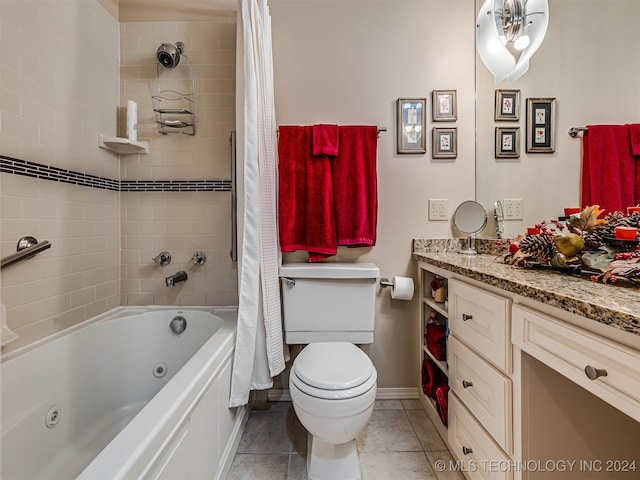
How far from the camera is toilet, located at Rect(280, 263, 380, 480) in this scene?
104 centimetres

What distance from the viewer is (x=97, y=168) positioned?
1.51 metres

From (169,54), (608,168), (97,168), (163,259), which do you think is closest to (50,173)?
(97,168)

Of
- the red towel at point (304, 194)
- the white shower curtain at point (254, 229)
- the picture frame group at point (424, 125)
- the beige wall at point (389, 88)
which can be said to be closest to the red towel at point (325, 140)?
the red towel at point (304, 194)

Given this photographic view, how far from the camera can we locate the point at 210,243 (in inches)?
67.4

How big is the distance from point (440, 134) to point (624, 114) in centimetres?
79

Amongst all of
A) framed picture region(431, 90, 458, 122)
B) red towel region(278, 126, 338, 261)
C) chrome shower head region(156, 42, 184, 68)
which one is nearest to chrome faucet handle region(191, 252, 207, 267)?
red towel region(278, 126, 338, 261)

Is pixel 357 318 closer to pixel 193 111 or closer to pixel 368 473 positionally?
pixel 368 473

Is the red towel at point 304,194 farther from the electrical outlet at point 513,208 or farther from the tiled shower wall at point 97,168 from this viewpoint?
the electrical outlet at point 513,208

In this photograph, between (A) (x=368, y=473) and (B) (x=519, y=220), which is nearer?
(A) (x=368, y=473)

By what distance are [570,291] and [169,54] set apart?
2029 millimetres

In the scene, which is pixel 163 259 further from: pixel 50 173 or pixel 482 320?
pixel 482 320

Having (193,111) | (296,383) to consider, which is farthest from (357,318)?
(193,111)

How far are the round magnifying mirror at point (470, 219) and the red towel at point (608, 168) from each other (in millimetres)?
468

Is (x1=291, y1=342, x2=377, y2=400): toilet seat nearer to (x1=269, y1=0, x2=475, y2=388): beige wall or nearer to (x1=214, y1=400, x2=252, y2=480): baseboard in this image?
(x1=214, y1=400, x2=252, y2=480): baseboard
